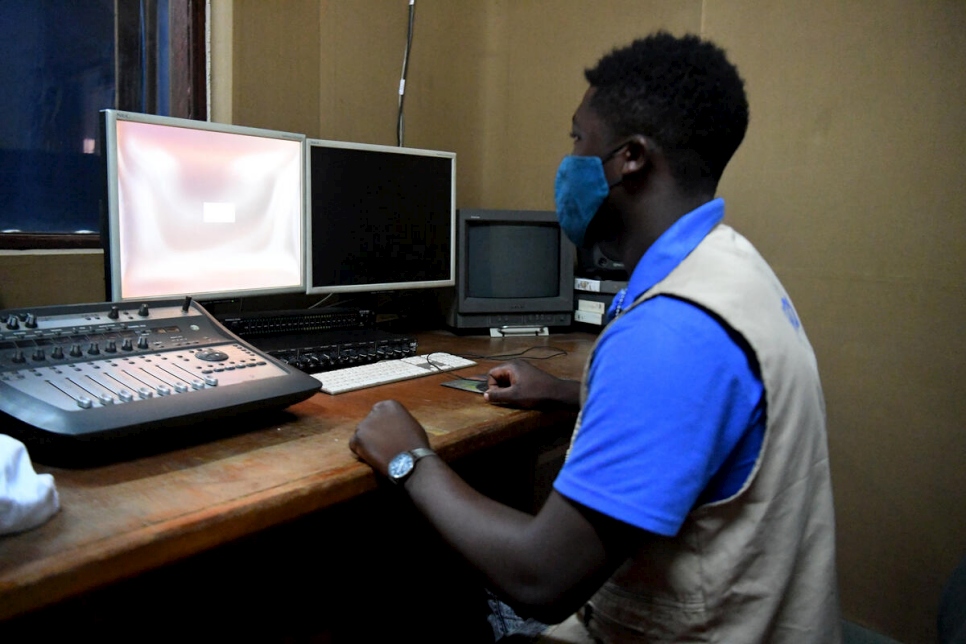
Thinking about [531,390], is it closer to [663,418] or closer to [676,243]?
[676,243]

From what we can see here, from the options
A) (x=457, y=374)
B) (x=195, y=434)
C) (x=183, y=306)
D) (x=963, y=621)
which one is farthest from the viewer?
(x=457, y=374)

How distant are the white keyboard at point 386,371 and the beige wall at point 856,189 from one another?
0.66 m

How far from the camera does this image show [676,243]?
2.81 ft

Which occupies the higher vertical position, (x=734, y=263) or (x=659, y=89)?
(x=659, y=89)

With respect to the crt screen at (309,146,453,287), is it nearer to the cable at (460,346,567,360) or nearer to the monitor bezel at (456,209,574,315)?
the monitor bezel at (456,209,574,315)

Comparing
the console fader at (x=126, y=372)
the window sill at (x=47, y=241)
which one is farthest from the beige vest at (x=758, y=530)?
the window sill at (x=47, y=241)

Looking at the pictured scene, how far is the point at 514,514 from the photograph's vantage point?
32.1 inches

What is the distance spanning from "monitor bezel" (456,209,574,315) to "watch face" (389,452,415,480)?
1.15 meters

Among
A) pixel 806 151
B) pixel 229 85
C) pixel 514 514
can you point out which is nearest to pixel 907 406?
pixel 806 151

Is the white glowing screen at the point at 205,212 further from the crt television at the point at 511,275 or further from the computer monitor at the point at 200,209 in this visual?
the crt television at the point at 511,275

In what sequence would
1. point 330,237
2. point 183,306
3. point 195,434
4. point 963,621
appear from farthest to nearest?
1. point 330,237
2. point 183,306
3. point 195,434
4. point 963,621

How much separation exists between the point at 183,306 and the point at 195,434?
1.15 feet

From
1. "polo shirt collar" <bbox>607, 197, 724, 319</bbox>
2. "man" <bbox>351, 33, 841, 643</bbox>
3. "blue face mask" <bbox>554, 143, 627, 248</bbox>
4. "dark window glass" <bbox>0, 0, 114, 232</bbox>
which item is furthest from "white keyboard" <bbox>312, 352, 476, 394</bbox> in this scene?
"dark window glass" <bbox>0, 0, 114, 232</bbox>

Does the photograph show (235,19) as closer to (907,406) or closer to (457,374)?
(457,374)
